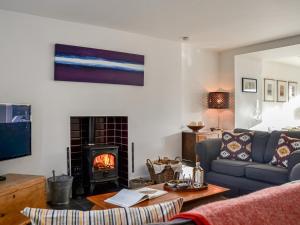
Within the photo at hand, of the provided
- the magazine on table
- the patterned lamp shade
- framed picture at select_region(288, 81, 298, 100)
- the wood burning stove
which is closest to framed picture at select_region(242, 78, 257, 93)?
the patterned lamp shade

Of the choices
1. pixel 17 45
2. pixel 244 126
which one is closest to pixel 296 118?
pixel 244 126

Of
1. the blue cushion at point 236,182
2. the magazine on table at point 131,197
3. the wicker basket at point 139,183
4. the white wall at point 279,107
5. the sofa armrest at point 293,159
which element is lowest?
the wicker basket at point 139,183

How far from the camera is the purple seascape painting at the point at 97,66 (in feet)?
12.3

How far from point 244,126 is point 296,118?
256 cm

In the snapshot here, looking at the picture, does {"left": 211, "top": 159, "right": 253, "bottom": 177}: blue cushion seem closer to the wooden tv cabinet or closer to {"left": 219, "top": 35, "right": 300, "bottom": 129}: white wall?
{"left": 219, "top": 35, "right": 300, "bottom": 129}: white wall

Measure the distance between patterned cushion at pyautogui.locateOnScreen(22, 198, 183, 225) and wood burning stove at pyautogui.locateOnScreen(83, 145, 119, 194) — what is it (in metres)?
3.02

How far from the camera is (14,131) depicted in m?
3.07

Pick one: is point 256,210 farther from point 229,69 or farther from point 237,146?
point 229,69

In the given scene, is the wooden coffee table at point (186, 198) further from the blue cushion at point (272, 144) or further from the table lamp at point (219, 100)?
the table lamp at point (219, 100)

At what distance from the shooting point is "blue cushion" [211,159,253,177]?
138 inches

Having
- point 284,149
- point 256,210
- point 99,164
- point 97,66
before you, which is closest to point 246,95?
point 284,149

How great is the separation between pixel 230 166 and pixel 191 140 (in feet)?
Answer: 4.52

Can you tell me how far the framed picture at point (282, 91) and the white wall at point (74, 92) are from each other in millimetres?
3043

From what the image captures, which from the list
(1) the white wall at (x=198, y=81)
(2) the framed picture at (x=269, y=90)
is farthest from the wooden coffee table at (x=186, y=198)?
(2) the framed picture at (x=269, y=90)
